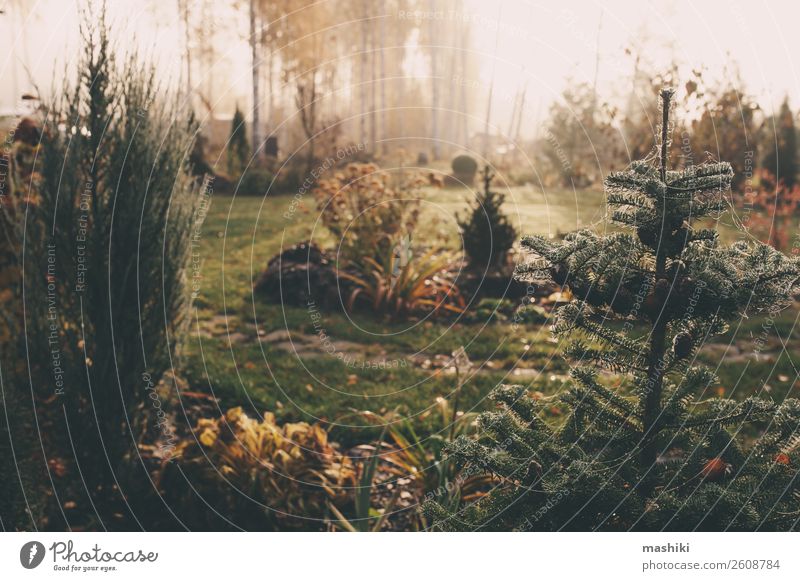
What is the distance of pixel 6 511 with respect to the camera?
115 inches

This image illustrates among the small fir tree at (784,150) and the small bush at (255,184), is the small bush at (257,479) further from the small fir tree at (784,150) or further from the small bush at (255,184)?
the small bush at (255,184)

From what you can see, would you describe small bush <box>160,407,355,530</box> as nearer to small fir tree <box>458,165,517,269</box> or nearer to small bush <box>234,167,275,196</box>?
small fir tree <box>458,165,517,269</box>

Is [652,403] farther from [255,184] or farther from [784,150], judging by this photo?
[255,184]

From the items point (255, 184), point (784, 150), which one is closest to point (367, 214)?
point (255, 184)

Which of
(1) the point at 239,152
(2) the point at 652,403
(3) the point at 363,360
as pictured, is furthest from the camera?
(1) the point at 239,152

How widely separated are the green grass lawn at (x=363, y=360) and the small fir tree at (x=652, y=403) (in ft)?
4.82

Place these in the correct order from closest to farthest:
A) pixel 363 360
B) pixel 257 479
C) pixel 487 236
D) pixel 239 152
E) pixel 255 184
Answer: pixel 257 479 → pixel 363 360 → pixel 487 236 → pixel 255 184 → pixel 239 152

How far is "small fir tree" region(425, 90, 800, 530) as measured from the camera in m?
2.12

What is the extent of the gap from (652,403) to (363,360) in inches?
140

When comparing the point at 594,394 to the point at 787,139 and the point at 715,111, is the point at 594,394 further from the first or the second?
the point at 787,139

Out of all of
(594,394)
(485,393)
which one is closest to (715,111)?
(485,393)

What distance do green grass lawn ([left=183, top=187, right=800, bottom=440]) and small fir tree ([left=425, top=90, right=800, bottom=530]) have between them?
4.82 ft

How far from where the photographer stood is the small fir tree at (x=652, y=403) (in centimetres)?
212

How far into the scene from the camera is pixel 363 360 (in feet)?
→ 18.5
